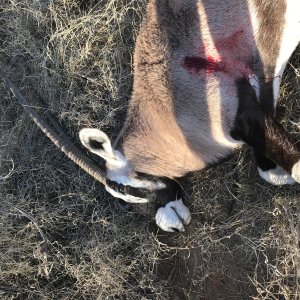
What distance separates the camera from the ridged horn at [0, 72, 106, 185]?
3.89 m

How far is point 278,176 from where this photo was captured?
3691mm

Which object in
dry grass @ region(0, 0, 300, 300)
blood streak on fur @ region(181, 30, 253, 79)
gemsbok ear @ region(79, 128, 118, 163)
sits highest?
→ blood streak on fur @ region(181, 30, 253, 79)

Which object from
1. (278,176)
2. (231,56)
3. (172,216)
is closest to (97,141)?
(172,216)

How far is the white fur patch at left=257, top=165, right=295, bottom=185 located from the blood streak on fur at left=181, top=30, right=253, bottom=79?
77 cm

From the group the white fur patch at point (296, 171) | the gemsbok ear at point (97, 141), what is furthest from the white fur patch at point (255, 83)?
the gemsbok ear at point (97, 141)

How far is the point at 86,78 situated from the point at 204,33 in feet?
4.98

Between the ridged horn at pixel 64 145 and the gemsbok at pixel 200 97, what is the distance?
6.8 inches

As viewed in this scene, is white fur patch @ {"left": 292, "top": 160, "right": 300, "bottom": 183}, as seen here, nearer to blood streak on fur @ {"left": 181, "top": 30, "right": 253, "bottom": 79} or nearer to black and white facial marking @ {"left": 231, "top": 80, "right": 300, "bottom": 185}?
black and white facial marking @ {"left": 231, "top": 80, "right": 300, "bottom": 185}

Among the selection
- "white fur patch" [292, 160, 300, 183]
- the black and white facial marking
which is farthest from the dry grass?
the black and white facial marking

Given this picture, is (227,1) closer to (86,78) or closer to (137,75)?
(137,75)

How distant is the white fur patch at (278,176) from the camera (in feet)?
12.1

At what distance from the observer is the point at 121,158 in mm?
3635

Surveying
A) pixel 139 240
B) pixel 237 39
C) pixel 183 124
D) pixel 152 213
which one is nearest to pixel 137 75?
pixel 183 124

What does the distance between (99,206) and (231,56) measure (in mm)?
1786
